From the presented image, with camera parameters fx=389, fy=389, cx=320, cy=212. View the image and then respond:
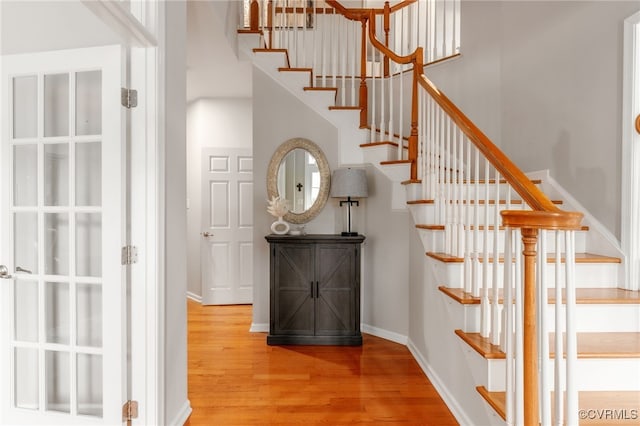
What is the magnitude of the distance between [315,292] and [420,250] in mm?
1044

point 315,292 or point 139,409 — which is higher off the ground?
point 315,292

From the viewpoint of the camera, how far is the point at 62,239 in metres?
2.07

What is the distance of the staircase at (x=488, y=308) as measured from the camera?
1.83 meters

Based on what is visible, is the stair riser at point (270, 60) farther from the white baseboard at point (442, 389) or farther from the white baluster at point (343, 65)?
the white baseboard at point (442, 389)

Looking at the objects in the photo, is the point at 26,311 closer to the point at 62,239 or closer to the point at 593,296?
the point at 62,239

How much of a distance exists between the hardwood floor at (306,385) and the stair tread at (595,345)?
684 millimetres

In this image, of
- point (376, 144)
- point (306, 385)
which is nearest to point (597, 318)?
point (306, 385)

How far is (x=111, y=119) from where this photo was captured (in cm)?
195

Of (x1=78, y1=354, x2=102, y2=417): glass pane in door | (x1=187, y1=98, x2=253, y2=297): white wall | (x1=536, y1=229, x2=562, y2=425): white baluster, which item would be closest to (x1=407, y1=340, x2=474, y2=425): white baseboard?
(x1=536, y1=229, x2=562, y2=425): white baluster

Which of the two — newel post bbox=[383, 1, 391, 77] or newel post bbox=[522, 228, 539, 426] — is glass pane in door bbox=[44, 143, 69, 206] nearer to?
newel post bbox=[522, 228, 539, 426]

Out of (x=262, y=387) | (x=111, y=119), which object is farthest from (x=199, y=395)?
(x=111, y=119)

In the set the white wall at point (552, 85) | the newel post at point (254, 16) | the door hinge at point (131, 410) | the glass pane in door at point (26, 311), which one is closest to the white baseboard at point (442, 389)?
the white wall at point (552, 85)

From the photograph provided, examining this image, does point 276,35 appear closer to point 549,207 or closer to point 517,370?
point 549,207

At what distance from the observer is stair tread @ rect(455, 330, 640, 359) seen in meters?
1.84
